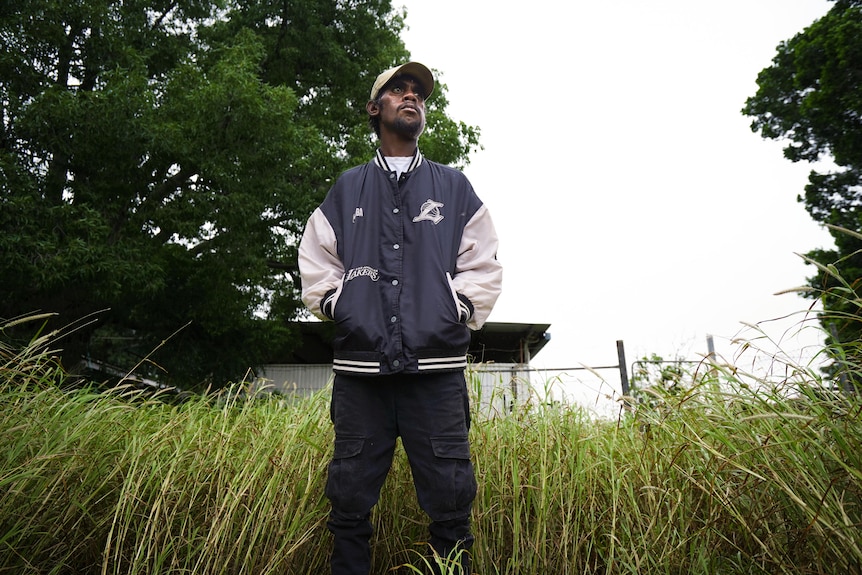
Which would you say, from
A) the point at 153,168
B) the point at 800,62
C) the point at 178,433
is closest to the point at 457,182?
the point at 178,433

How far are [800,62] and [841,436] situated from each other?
11.4m

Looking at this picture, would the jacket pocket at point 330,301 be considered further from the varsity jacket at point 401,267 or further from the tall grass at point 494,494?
the tall grass at point 494,494

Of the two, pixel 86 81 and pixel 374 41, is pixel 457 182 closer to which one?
pixel 86 81

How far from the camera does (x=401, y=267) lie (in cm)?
222

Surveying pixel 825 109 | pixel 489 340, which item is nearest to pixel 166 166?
pixel 489 340

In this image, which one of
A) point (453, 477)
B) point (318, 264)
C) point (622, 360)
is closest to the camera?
point (453, 477)

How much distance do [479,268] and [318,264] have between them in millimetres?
629

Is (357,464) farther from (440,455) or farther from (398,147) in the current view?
(398,147)

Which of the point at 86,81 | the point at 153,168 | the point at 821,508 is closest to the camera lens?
the point at 821,508

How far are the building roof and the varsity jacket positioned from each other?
33.5ft

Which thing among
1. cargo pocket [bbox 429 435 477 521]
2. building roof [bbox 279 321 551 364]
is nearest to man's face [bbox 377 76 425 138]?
cargo pocket [bbox 429 435 477 521]

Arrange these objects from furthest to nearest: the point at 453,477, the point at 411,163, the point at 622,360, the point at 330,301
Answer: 1. the point at 622,360
2. the point at 411,163
3. the point at 330,301
4. the point at 453,477

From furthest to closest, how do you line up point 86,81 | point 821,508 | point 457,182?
point 86,81 < point 457,182 < point 821,508

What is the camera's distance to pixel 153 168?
31.2 ft
